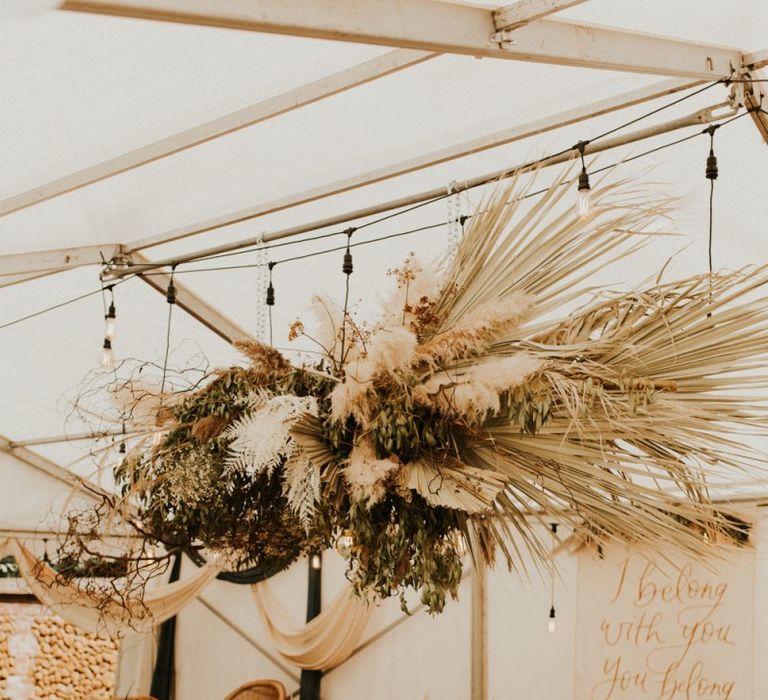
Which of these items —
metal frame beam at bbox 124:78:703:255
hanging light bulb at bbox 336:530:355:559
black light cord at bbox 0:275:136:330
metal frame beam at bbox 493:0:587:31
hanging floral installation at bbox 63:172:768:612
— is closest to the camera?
hanging floral installation at bbox 63:172:768:612

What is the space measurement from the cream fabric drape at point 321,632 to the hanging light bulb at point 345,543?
224 inches

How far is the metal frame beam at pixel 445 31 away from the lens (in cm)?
134

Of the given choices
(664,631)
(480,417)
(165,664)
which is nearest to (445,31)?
(480,417)

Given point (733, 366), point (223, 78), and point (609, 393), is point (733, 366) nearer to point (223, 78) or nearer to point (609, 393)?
point (609, 393)

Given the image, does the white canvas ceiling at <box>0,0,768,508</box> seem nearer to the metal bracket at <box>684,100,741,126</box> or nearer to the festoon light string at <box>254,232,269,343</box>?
the metal bracket at <box>684,100,741,126</box>

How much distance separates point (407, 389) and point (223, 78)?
2.12 meters

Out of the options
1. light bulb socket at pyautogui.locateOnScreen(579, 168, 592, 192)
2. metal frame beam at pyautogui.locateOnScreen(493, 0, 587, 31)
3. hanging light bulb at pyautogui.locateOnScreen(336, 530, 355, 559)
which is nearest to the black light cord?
metal frame beam at pyautogui.locateOnScreen(493, 0, 587, 31)

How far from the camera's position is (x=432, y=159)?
3559 mm

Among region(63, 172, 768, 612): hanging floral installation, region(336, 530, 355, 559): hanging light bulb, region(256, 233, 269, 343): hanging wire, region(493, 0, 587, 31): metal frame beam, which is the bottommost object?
region(336, 530, 355, 559): hanging light bulb

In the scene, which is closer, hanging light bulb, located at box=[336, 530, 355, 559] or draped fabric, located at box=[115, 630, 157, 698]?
hanging light bulb, located at box=[336, 530, 355, 559]

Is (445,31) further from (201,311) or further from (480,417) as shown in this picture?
(201,311)

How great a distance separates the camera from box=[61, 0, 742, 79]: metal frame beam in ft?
4.41

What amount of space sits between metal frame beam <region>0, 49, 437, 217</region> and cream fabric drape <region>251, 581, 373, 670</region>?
4249 millimetres

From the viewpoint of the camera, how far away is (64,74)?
2.67 m
